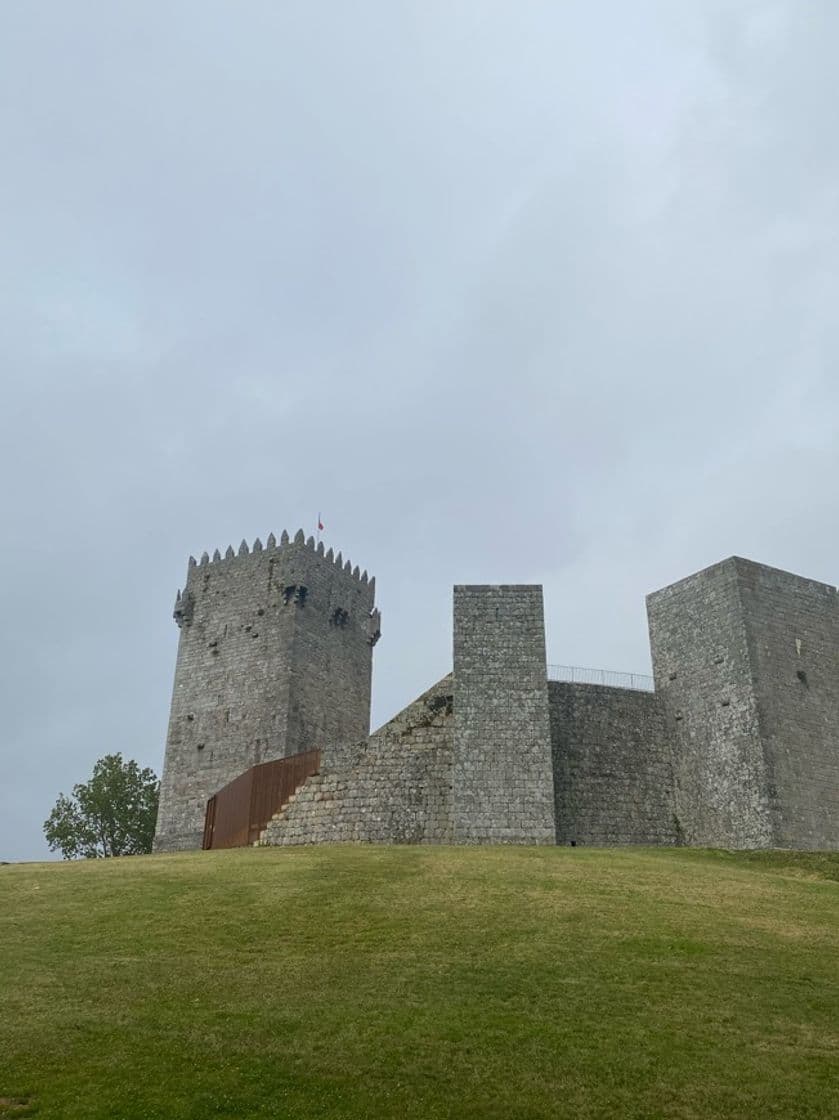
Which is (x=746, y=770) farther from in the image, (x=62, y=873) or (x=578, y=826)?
(x=62, y=873)

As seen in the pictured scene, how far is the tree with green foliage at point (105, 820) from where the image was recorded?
46.6 metres

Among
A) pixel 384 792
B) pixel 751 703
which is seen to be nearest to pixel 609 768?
pixel 751 703

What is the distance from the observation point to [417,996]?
11.9m

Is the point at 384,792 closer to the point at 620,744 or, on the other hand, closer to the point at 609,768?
the point at 609,768

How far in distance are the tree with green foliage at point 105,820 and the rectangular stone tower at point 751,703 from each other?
2760 cm

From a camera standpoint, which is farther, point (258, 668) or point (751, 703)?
point (258, 668)

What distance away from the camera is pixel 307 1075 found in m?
9.76

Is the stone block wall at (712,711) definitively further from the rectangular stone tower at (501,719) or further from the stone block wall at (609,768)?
the rectangular stone tower at (501,719)

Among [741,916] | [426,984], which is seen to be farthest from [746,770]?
[426,984]

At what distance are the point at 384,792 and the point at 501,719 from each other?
360 centimetres

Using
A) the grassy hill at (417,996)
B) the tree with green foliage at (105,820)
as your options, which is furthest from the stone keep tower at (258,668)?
the grassy hill at (417,996)

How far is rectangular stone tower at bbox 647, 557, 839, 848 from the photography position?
2691cm

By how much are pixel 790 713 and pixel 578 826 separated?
22.6 ft

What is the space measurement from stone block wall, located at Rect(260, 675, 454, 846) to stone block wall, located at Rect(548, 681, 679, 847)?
10.4ft
